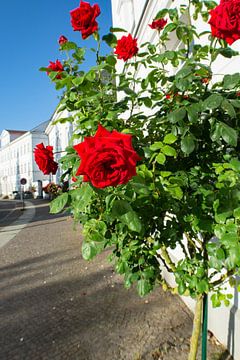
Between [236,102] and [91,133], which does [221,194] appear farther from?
[91,133]

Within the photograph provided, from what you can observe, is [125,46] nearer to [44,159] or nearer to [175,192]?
[44,159]

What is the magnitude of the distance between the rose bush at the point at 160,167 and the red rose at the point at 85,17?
203mm

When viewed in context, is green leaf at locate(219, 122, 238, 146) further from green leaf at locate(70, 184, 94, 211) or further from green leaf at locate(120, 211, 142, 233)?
green leaf at locate(70, 184, 94, 211)

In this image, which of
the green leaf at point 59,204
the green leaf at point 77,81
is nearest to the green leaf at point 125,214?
the green leaf at point 59,204

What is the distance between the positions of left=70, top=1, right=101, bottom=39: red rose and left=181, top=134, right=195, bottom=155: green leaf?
0.79 m

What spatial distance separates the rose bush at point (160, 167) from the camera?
1.10 meters

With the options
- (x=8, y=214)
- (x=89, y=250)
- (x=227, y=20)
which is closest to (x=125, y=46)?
(x=227, y=20)

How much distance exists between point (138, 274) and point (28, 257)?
6.16 m

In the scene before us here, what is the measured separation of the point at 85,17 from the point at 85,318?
3475 millimetres

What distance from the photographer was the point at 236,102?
1.32 meters

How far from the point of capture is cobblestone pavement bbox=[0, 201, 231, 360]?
2.96 metres

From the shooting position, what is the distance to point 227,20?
1214 mm

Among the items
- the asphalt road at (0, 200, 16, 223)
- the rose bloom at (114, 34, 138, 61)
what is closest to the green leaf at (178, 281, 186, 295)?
the rose bloom at (114, 34, 138, 61)

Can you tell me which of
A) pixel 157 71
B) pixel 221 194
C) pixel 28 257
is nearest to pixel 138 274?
pixel 221 194
